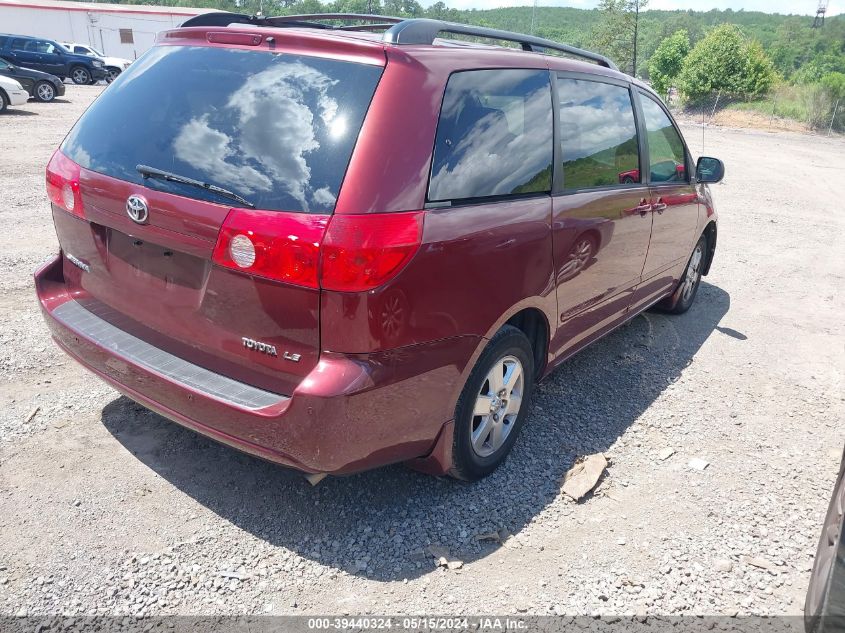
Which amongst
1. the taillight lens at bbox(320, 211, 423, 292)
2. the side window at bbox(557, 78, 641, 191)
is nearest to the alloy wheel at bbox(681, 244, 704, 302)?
the side window at bbox(557, 78, 641, 191)

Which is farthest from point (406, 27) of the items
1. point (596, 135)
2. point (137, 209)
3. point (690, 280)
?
point (690, 280)

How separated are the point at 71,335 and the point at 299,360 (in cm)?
127

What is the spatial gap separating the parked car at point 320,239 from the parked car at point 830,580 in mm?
1411

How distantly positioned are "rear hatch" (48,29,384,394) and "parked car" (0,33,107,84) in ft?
88.0

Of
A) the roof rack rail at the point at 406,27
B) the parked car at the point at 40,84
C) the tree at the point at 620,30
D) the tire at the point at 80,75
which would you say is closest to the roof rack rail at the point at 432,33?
the roof rack rail at the point at 406,27

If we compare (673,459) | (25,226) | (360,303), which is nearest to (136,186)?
(360,303)

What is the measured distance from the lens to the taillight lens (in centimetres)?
229

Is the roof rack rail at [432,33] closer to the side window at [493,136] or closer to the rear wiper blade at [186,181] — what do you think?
the side window at [493,136]

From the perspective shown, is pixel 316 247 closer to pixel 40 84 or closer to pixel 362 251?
pixel 362 251

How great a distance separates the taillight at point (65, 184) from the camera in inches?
115

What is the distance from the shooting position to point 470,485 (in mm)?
3268

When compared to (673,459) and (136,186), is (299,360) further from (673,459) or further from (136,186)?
(673,459)

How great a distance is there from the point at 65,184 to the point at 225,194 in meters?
1.08

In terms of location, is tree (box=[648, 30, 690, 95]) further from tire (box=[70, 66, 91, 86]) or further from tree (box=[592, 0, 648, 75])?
tire (box=[70, 66, 91, 86])
